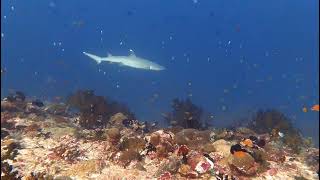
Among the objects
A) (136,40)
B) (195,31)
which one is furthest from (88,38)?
(195,31)

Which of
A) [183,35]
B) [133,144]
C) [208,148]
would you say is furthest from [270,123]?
[183,35]

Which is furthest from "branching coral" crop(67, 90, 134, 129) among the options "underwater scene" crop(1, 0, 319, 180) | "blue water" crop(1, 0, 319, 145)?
"blue water" crop(1, 0, 319, 145)

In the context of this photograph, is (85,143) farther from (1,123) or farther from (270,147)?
Answer: (270,147)

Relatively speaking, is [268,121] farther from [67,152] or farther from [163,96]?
[163,96]

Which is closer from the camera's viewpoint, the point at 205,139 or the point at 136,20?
the point at 205,139

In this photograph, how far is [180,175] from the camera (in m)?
9.34

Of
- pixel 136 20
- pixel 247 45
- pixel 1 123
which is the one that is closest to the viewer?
pixel 1 123

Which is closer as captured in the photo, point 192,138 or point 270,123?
point 192,138

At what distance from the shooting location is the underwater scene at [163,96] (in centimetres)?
1001

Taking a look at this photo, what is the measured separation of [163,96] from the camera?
6016cm

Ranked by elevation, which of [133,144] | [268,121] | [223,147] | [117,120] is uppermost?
[268,121]

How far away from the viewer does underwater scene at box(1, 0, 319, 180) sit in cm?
1001

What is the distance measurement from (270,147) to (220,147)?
1.92 meters

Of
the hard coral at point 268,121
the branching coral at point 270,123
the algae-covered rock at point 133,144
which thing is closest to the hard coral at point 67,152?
the algae-covered rock at point 133,144
